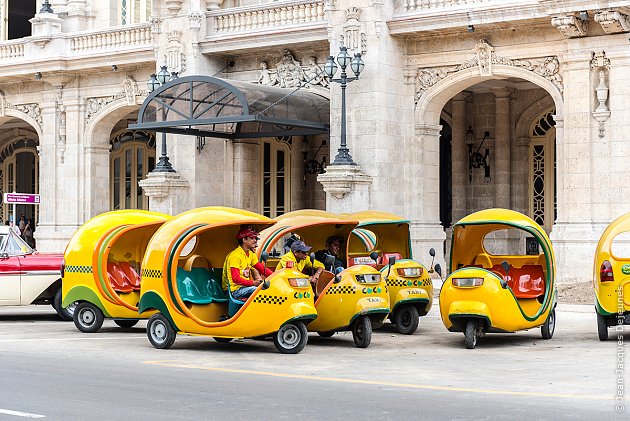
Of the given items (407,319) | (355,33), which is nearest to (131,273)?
(407,319)

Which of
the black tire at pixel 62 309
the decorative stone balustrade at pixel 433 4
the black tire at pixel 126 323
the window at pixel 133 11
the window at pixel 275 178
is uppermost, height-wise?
the window at pixel 133 11

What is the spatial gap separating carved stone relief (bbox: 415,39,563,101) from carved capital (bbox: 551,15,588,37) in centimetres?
104

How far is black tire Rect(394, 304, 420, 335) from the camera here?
1703 centimetres

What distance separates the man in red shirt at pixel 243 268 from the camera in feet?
47.5

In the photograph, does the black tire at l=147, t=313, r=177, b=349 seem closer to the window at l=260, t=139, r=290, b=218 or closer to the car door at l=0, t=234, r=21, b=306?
the car door at l=0, t=234, r=21, b=306

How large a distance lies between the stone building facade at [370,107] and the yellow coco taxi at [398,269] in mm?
6188

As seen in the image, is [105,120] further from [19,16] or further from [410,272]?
[410,272]

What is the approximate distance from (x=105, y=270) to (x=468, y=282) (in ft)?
18.0

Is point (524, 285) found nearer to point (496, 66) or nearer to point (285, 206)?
point (496, 66)

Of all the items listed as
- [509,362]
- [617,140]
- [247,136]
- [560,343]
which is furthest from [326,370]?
[247,136]

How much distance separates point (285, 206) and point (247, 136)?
3.99 metres

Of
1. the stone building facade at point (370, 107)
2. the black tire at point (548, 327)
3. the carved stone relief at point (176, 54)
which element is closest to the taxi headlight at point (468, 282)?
the black tire at point (548, 327)

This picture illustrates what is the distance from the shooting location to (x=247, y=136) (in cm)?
2878

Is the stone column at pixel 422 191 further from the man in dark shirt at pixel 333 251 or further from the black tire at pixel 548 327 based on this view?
the black tire at pixel 548 327
